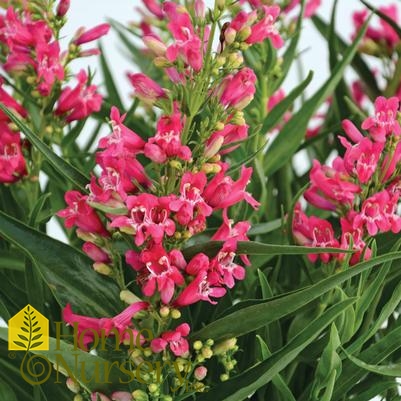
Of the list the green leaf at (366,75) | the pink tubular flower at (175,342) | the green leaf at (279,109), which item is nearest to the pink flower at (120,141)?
the pink tubular flower at (175,342)

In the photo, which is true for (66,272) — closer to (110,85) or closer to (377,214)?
(377,214)

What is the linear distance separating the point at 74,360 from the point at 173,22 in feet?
0.68

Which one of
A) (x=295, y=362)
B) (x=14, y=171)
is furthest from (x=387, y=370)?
(x=14, y=171)

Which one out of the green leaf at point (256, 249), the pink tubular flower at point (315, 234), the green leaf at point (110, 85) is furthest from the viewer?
the green leaf at point (110, 85)

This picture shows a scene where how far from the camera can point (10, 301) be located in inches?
24.4

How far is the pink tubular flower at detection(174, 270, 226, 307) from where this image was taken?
51cm

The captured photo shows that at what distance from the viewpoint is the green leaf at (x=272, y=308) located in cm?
49

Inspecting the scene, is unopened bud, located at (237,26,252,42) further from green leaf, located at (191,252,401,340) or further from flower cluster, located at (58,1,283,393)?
green leaf, located at (191,252,401,340)

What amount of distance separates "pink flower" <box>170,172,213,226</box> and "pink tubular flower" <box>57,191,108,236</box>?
0.07 meters

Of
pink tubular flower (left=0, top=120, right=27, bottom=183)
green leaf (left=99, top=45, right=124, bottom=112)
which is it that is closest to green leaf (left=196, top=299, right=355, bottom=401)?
pink tubular flower (left=0, top=120, right=27, bottom=183)

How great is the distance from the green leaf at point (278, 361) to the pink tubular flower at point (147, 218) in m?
0.09

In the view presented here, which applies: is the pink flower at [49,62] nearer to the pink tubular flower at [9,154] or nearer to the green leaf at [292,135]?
the pink tubular flower at [9,154]

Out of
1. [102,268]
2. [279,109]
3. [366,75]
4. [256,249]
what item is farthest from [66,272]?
[366,75]

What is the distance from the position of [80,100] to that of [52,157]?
0.16m
